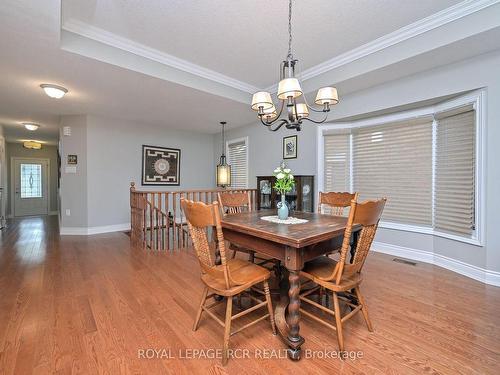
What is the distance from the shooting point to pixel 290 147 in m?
4.82

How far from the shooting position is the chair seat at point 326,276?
160cm

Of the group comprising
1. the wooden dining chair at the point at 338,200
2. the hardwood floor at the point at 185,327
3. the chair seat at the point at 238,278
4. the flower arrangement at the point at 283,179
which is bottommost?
the hardwood floor at the point at 185,327

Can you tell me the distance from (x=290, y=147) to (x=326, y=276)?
346cm

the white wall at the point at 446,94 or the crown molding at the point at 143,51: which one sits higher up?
the crown molding at the point at 143,51

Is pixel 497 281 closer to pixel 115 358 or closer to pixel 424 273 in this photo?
pixel 424 273

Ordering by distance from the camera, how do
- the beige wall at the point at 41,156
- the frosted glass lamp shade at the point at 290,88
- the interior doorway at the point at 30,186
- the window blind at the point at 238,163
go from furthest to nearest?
the interior doorway at the point at 30,186
the beige wall at the point at 41,156
the window blind at the point at 238,163
the frosted glass lamp shade at the point at 290,88

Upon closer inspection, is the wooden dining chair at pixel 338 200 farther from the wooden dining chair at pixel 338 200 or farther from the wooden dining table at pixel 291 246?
the wooden dining table at pixel 291 246

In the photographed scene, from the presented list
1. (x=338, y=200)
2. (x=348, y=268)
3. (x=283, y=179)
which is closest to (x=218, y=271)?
(x=348, y=268)

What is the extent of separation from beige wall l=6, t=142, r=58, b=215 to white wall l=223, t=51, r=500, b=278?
362 inches

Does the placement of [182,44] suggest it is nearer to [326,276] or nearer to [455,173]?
[326,276]

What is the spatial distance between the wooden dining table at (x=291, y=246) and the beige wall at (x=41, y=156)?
9.38 m

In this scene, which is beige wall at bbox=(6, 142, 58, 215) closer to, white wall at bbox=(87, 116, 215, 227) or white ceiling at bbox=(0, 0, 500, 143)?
white wall at bbox=(87, 116, 215, 227)

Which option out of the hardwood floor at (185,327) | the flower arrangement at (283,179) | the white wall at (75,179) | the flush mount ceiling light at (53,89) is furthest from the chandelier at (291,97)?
the white wall at (75,179)

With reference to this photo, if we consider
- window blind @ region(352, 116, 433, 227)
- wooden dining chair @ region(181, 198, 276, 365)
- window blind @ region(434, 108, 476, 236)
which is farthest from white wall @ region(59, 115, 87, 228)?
window blind @ region(434, 108, 476, 236)
